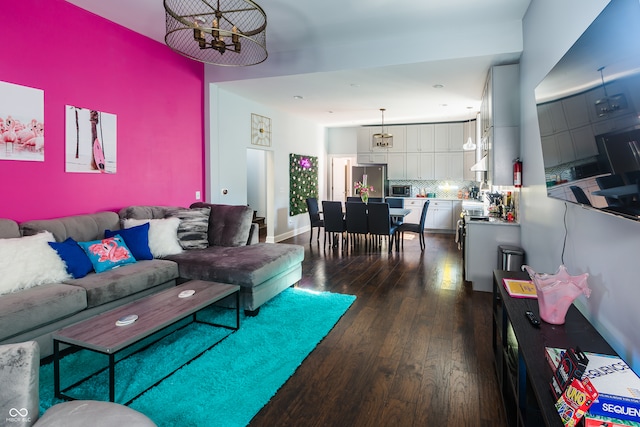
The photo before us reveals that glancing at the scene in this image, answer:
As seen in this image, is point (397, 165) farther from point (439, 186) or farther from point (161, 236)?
point (161, 236)

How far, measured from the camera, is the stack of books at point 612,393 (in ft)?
3.33

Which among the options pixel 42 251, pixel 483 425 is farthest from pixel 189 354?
pixel 483 425

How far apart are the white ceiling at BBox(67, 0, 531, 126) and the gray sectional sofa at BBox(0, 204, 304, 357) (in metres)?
2.05

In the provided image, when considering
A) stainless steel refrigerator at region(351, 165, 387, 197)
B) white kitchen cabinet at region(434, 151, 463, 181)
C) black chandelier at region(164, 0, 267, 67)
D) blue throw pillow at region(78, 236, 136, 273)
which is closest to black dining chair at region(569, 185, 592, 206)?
black chandelier at region(164, 0, 267, 67)

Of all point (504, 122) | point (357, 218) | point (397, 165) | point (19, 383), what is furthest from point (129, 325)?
point (397, 165)

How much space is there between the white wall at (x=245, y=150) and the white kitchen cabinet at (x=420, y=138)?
242 cm

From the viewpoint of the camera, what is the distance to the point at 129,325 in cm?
215

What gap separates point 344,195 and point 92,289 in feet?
26.5

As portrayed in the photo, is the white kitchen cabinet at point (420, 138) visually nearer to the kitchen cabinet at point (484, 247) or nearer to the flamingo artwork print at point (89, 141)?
the kitchen cabinet at point (484, 247)

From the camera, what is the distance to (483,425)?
6.06ft

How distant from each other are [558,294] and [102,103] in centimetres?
437

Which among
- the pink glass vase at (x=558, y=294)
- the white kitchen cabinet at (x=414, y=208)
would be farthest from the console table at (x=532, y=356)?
the white kitchen cabinet at (x=414, y=208)

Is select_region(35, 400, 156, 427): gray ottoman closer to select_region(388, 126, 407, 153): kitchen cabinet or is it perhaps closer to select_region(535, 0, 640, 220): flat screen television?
select_region(535, 0, 640, 220): flat screen television

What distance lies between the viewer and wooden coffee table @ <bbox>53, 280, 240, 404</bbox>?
1.92m
